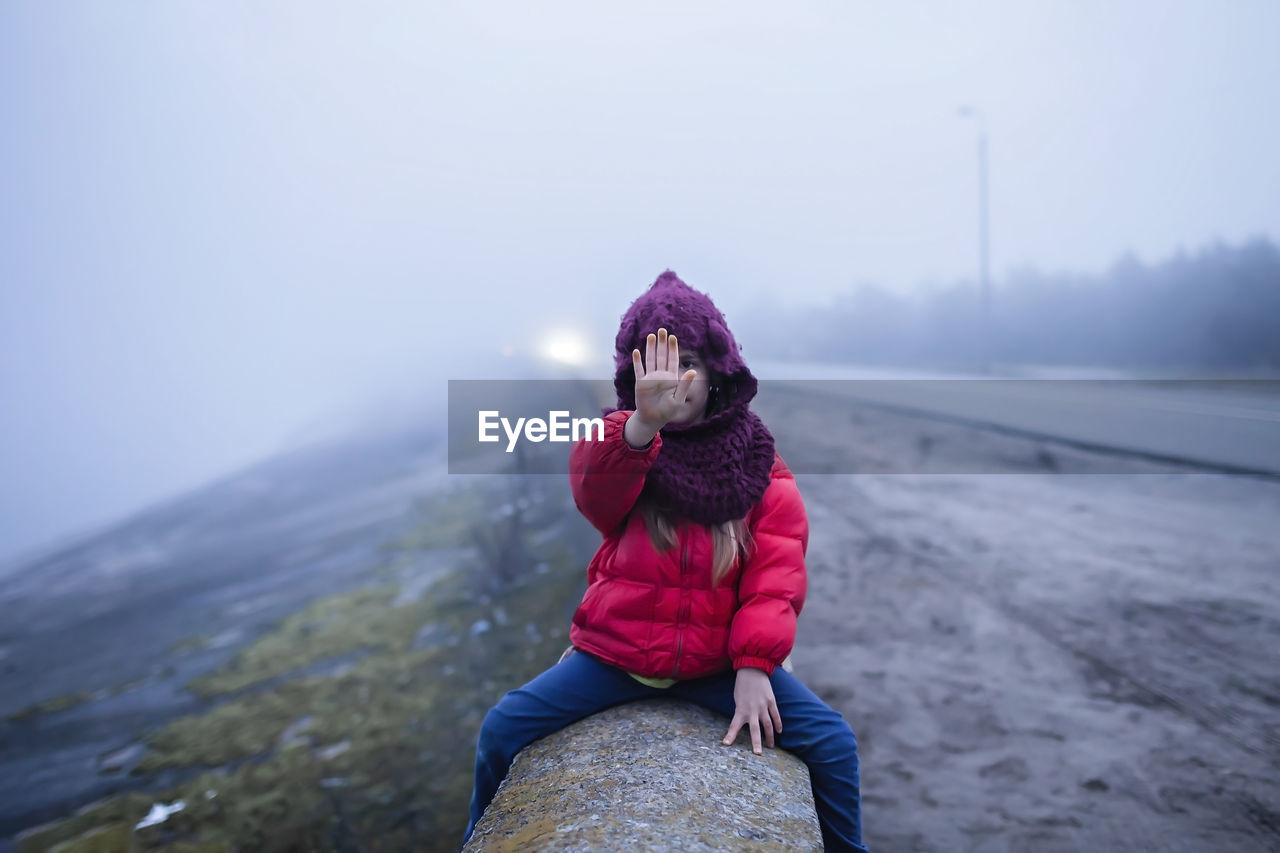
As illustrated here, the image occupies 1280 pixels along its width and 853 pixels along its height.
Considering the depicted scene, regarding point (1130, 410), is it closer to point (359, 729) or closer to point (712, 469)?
point (359, 729)

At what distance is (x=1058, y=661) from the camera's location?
12.2 ft

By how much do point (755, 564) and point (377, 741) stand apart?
11.9 ft

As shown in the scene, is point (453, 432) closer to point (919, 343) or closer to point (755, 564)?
point (755, 564)

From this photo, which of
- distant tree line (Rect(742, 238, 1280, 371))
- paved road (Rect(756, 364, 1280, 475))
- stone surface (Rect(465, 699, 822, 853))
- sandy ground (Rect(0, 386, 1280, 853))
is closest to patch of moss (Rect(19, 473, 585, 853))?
sandy ground (Rect(0, 386, 1280, 853))

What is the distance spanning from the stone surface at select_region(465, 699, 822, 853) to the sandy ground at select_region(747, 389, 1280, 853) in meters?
1.18

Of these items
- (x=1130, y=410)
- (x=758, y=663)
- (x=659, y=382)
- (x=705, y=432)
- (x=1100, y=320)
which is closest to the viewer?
(x=659, y=382)

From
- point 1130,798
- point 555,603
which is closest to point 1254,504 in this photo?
point 1130,798

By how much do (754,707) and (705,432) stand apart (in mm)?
706

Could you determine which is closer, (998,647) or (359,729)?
(998,647)

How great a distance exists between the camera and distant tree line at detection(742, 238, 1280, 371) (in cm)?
1947

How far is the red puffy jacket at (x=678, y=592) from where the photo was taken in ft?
5.84

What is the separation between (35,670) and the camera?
941 centimetres

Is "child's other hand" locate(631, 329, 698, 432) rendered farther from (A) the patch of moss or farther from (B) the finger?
(A) the patch of moss

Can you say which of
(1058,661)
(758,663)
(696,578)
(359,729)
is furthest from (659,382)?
(359,729)
